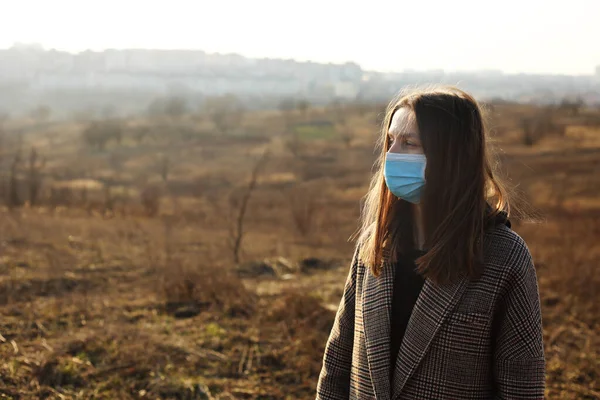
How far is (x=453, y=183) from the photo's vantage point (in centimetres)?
176

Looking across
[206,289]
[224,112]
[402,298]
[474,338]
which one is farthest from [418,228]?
[224,112]

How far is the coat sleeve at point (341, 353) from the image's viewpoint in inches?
79.9

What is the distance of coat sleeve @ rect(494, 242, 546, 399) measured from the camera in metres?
1.70

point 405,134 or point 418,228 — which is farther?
point 418,228

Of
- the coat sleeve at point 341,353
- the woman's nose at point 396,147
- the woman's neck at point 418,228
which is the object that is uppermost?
the woman's nose at point 396,147

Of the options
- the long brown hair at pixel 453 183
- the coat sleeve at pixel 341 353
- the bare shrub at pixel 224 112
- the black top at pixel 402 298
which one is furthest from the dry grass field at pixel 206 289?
the bare shrub at pixel 224 112

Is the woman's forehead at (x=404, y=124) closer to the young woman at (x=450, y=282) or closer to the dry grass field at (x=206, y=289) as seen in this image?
the young woman at (x=450, y=282)

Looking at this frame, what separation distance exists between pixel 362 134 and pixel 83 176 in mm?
11919

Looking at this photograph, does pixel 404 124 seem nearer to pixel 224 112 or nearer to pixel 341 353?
pixel 341 353

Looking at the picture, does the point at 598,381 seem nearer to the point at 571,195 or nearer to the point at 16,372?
the point at 16,372

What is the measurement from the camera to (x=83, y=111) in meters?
44.4

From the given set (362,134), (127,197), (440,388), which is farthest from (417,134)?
(362,134)

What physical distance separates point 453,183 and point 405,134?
0.57ft

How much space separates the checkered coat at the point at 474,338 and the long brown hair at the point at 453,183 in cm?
5
